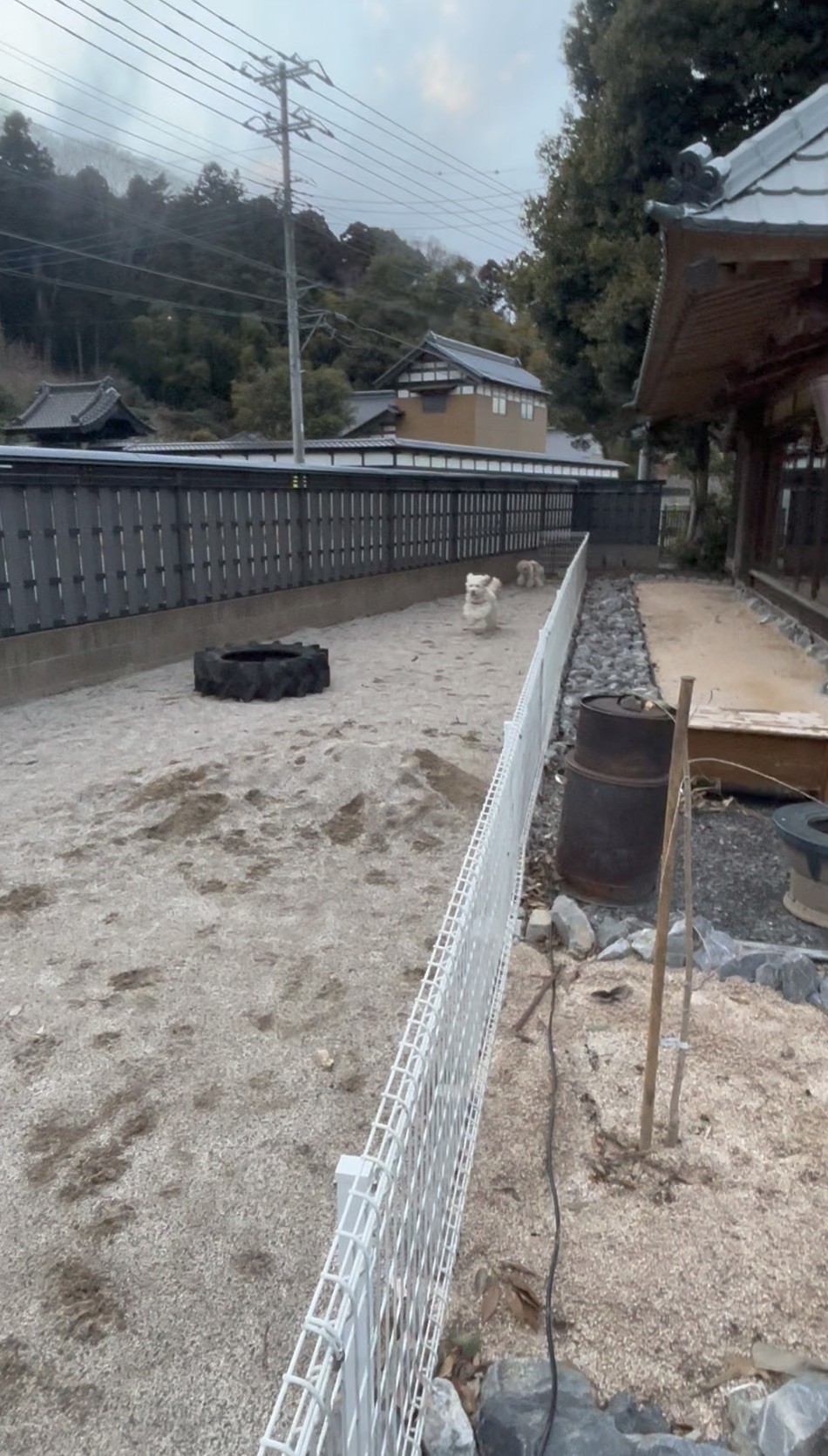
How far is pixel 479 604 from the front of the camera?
1103 centimetres

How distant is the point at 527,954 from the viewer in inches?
137

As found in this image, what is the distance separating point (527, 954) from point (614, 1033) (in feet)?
2.07

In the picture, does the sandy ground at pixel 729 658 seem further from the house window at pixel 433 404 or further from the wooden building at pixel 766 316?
the house window at pixel 433 404

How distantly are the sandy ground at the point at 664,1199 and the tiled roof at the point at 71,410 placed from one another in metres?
29.5

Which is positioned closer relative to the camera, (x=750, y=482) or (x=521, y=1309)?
(x=521, y=1309)

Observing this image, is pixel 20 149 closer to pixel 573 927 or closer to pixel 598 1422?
pixel 573 927

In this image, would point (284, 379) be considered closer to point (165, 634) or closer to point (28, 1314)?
point (165, 634)

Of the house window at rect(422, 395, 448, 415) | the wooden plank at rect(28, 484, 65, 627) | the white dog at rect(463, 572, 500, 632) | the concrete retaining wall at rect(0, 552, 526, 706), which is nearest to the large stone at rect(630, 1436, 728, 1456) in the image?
the concrete retaining wall at rect(0, 552, 526, 706)

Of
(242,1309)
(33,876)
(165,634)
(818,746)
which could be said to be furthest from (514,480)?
(242,1309)

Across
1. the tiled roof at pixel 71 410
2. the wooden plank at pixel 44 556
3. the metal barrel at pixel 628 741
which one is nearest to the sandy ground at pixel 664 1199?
the metal barrel at pixel 628 741

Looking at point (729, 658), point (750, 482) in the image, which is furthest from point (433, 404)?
point (729, 658)

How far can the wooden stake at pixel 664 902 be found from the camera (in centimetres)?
211

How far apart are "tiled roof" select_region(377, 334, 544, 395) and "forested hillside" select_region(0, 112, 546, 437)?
3.80 metres

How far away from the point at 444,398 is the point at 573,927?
32105 millimetres
